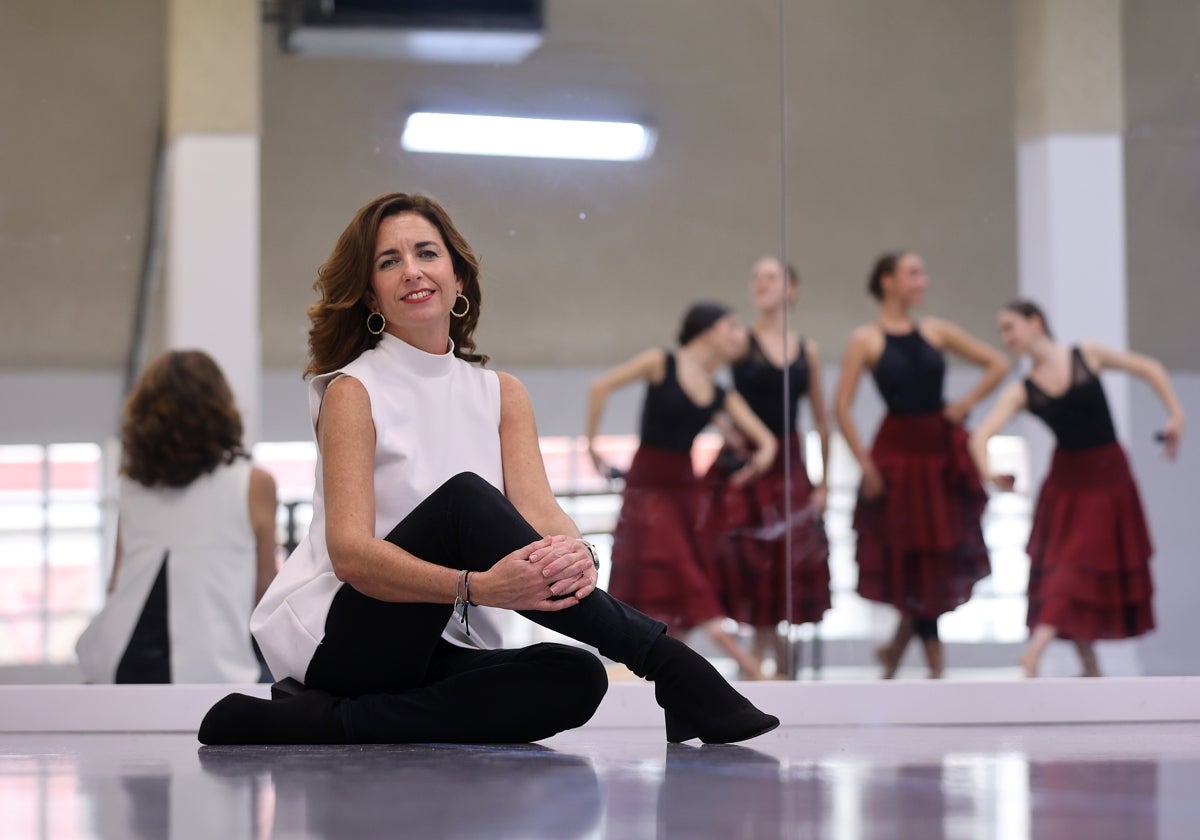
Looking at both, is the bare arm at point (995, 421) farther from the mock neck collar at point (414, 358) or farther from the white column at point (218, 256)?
the mock neck collar at point (414, 358)

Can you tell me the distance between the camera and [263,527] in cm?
333

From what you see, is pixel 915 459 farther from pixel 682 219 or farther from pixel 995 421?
pixel 682 219

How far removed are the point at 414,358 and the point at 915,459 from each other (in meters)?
1.92

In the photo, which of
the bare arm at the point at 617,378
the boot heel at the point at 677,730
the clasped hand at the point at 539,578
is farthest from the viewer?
the bare arm at the point at 617,378

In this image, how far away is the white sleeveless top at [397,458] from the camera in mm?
2002

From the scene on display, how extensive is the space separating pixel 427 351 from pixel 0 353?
1.66 m

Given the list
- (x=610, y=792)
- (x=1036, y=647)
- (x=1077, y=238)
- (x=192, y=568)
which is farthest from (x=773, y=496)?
(x=610, y=792)

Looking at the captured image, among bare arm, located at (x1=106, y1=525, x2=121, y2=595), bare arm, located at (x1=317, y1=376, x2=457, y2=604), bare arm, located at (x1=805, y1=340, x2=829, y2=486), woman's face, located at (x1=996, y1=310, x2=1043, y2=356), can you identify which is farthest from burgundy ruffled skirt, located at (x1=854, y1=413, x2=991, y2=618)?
bare arm, located at (x1=317, y1=376, x2=457, y2=604)

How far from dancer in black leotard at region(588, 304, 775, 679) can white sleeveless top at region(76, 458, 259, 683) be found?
2.86 feet

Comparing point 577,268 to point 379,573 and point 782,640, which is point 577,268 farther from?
point 379,573

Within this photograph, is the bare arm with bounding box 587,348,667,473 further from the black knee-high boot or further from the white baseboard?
the black knee-high boot

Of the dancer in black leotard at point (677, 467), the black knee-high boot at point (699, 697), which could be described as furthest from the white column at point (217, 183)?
the black knee-high boot at point (699, 697)

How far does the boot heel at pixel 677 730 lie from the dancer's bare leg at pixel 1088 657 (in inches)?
78.2

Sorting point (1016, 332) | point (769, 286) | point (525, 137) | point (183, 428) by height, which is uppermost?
point (525, 137)
